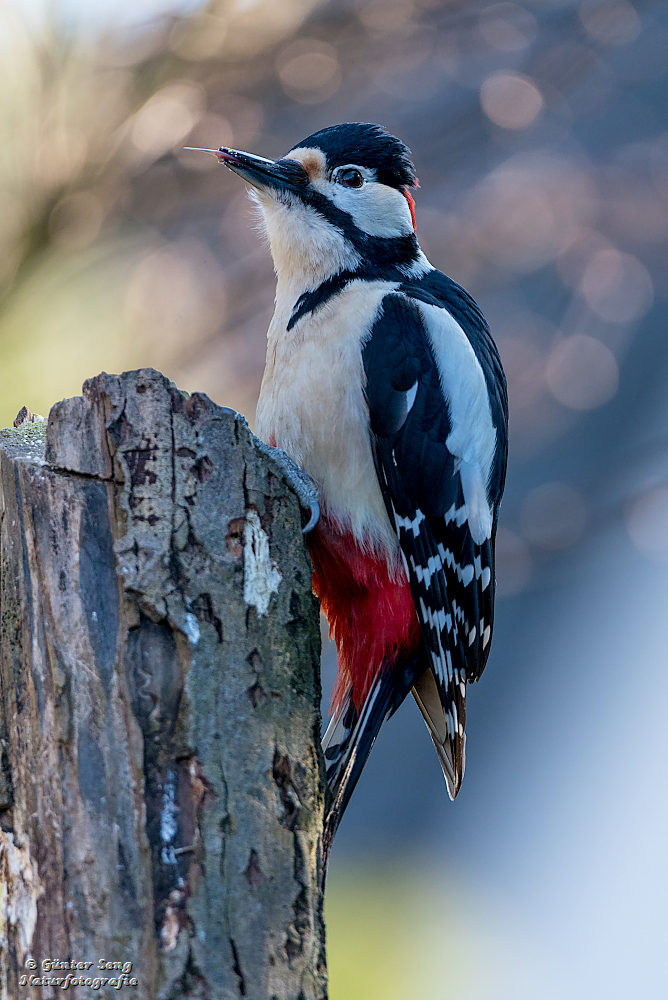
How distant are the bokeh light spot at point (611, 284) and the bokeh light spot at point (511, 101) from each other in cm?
68

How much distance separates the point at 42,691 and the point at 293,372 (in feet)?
→ 2.84

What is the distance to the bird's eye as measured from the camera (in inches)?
78.6

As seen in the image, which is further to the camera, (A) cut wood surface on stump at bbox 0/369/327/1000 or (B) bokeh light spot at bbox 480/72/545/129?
(B) bokeh light spot at bbox 480/72/545/129

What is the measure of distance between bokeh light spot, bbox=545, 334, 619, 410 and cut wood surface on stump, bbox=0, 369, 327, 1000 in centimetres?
288

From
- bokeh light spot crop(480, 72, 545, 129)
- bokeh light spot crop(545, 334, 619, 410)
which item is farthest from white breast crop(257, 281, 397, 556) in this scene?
bokeh light spot crop(545, 334, 619, 410)

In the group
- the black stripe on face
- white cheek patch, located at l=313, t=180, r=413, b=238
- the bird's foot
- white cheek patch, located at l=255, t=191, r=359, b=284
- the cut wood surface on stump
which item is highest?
white cheek patch, located at l=313, t=180, r=413, b=238

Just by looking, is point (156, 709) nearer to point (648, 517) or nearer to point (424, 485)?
point (424, 485)

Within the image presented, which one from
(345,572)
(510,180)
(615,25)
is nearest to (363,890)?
(345,572)

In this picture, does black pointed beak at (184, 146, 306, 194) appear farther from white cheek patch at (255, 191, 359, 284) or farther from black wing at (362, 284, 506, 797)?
black wing at (362, 284, 506, 797)

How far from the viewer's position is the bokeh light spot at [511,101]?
3602 mm

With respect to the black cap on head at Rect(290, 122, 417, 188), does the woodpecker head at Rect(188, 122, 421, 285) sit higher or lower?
lower

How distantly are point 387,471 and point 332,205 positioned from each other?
2.15ft

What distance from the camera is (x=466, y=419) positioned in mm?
1809

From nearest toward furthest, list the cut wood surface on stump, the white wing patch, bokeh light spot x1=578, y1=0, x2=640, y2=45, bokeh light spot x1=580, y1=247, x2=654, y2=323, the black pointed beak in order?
the cut wood surface on stump, the white wing patch, the black pointed beak, bokeh light spot x1=578, y1=0, x2=640, y2=45, bokeh light spot x1=580, y1=247, x2=654, y2=323
